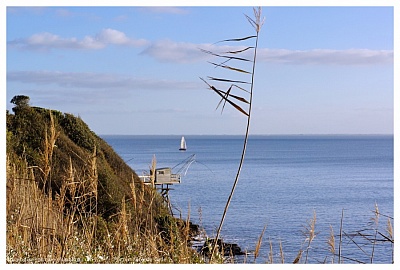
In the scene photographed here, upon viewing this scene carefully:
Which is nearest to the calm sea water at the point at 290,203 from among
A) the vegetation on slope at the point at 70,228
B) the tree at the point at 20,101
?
the tree at the point at 20,101

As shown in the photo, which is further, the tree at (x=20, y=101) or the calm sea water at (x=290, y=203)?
the calm sea water at (x=290, y=203)

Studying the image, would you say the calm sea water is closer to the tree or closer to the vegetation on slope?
the tree

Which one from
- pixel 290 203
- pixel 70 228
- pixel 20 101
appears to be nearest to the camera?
pixel 70 228

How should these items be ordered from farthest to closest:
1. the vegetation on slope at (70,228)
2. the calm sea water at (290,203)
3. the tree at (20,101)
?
the calm sea water at (290,203) → the tree at (20,101) → the vegetation on slope at (70,228)

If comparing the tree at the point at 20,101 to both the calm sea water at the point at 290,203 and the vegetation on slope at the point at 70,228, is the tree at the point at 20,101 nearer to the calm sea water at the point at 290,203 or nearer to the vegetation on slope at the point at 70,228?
the calm sea water at the point at 290,203

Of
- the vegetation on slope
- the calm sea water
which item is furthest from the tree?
the vegetation on slope

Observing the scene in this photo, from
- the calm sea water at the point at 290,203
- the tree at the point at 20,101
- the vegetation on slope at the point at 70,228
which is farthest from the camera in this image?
the calm sea water at the point at 290,203

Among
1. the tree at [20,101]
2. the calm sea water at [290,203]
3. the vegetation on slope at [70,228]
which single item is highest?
the tree at [20,101]

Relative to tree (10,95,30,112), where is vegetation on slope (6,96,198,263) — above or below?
below

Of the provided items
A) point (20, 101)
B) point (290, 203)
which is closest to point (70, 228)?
point (20, 101)

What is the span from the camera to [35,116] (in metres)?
12.1

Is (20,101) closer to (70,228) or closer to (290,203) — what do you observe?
(70,228)
